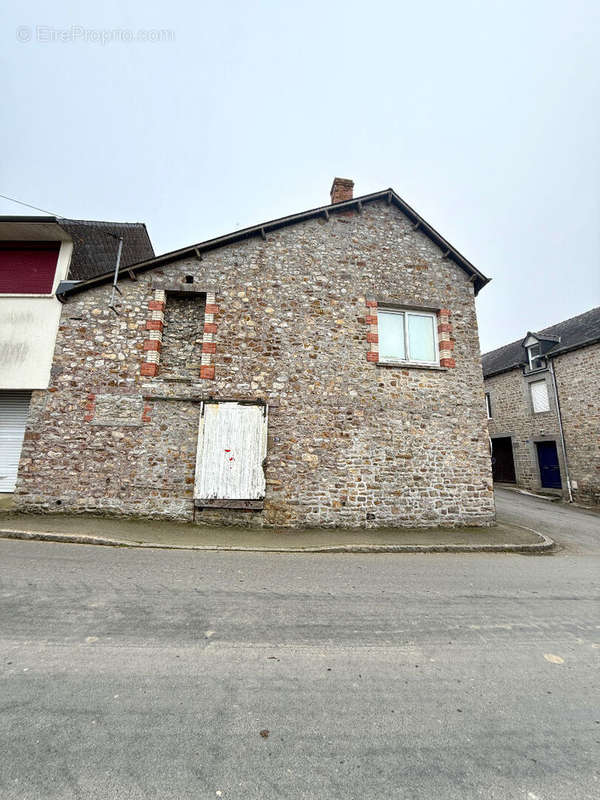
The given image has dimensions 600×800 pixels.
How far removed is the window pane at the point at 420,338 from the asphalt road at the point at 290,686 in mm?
5849

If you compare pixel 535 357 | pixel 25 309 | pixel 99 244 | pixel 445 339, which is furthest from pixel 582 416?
pixel 25 309

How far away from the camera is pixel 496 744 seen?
2.22 metres

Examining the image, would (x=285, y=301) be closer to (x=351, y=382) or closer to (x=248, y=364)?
(x=248, y=364)

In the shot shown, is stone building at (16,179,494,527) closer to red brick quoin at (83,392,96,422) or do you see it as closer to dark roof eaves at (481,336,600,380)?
red brick quoin at (83,392,96,422)

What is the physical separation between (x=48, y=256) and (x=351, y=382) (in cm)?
857

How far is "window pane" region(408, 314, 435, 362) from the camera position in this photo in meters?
9.59

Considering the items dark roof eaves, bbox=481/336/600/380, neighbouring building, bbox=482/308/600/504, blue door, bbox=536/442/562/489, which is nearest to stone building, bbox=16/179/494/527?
dark roof eaves, bbox=481/336/600/380

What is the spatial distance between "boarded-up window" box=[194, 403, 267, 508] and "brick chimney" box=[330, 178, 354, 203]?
24.0 ft

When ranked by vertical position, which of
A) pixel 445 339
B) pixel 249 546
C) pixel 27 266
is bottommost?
pixel 249 546

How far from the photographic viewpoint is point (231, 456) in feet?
26.8

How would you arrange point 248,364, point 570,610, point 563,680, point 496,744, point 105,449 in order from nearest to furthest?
point 496,744
point 563,680
point 570,610
point 105,449
point 248,364

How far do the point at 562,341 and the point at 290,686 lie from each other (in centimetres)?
2051

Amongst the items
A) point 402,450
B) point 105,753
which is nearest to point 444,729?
point 105,753

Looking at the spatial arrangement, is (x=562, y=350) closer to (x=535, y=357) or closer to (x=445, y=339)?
(x=535, y=357)
